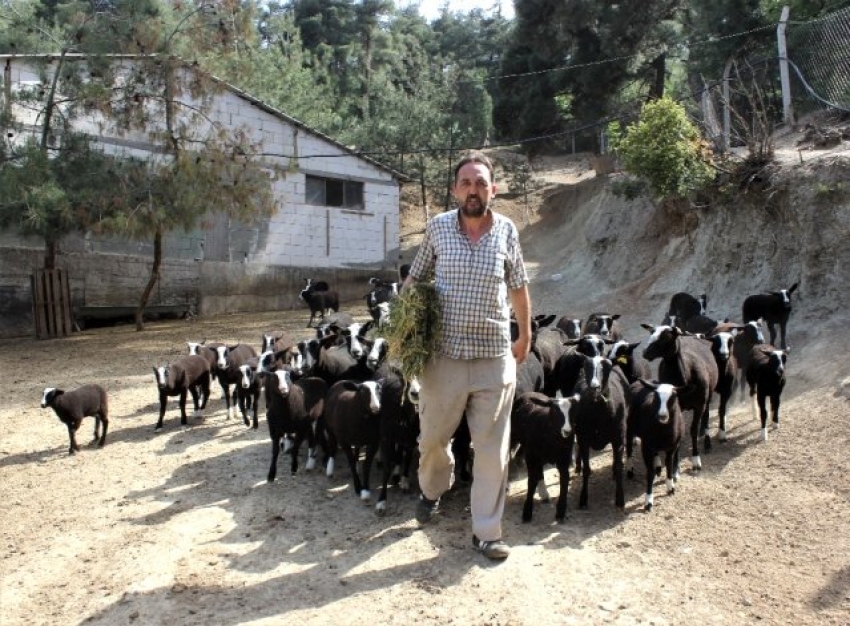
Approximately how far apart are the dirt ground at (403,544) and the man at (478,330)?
29.9 inches

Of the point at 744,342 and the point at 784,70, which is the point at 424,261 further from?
the point at 784,70

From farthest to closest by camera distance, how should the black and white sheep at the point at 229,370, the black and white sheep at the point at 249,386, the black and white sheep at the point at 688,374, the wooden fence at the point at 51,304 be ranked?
the wooden fence at the point at 51,304
the black and white sheep at the point at 229,370
the black and white sheep at the point at 249,386
the black and white sheep at the point at 688,374

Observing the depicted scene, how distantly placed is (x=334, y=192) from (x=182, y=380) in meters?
15.5

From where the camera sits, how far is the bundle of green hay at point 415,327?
5523mm

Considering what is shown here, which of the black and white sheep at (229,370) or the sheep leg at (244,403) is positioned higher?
the black and white sheep at (229,370)

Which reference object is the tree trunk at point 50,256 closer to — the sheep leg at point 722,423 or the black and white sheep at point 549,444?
the black and white sheep at point 549,444

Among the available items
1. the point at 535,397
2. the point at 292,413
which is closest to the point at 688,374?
the point at 535,397

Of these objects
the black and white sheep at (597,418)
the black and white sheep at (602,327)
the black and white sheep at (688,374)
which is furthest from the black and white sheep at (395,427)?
the black and white sheep at (602,327)

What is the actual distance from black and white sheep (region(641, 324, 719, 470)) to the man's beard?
12.9 feet

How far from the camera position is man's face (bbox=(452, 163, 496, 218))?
17.7 ft

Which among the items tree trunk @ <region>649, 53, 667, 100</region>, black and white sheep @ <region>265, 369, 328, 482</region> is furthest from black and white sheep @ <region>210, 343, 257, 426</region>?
tree trunk @ <region>649, 53, 667, 100</region>

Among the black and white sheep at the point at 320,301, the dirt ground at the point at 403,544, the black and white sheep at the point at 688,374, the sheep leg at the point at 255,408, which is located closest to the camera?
the dirt ground at the point at 403,544

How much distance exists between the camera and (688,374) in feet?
27.7

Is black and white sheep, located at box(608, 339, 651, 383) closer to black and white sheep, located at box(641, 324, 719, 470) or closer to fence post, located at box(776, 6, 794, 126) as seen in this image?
black and white sheep, located at box(641, 324, 719, 470)
